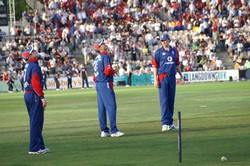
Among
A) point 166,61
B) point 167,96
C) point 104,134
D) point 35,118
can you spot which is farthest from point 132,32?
point 35,118

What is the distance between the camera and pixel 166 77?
22.8 m

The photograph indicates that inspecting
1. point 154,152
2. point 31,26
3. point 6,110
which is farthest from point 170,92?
point 31,26

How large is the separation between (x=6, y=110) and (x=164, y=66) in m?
15.4

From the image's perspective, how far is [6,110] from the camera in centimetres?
3691

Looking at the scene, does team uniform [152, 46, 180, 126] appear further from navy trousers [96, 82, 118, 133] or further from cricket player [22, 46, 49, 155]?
cricket player [22, 46, 49, 155]

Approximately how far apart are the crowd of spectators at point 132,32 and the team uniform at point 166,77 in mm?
40993

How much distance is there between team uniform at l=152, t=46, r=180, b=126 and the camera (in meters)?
22.7

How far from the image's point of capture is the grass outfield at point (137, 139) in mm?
16516

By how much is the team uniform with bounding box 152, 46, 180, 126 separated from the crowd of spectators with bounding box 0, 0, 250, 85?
134 ft

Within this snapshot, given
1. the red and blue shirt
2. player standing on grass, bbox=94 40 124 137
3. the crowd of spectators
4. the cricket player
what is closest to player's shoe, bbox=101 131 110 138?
player standing on grass, bbox=94 40 124 137

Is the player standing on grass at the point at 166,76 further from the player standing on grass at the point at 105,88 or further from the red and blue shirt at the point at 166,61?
the player standing on grass at the point at 105,88

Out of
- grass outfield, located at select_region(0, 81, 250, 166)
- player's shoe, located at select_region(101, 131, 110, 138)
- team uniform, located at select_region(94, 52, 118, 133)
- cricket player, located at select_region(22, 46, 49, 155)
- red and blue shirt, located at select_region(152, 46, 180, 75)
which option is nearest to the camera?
grass outfield, located at select_region(0, 81, 250, 166)

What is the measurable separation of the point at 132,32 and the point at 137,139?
49.0 meters

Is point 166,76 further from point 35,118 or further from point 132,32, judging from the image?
point 132,32
